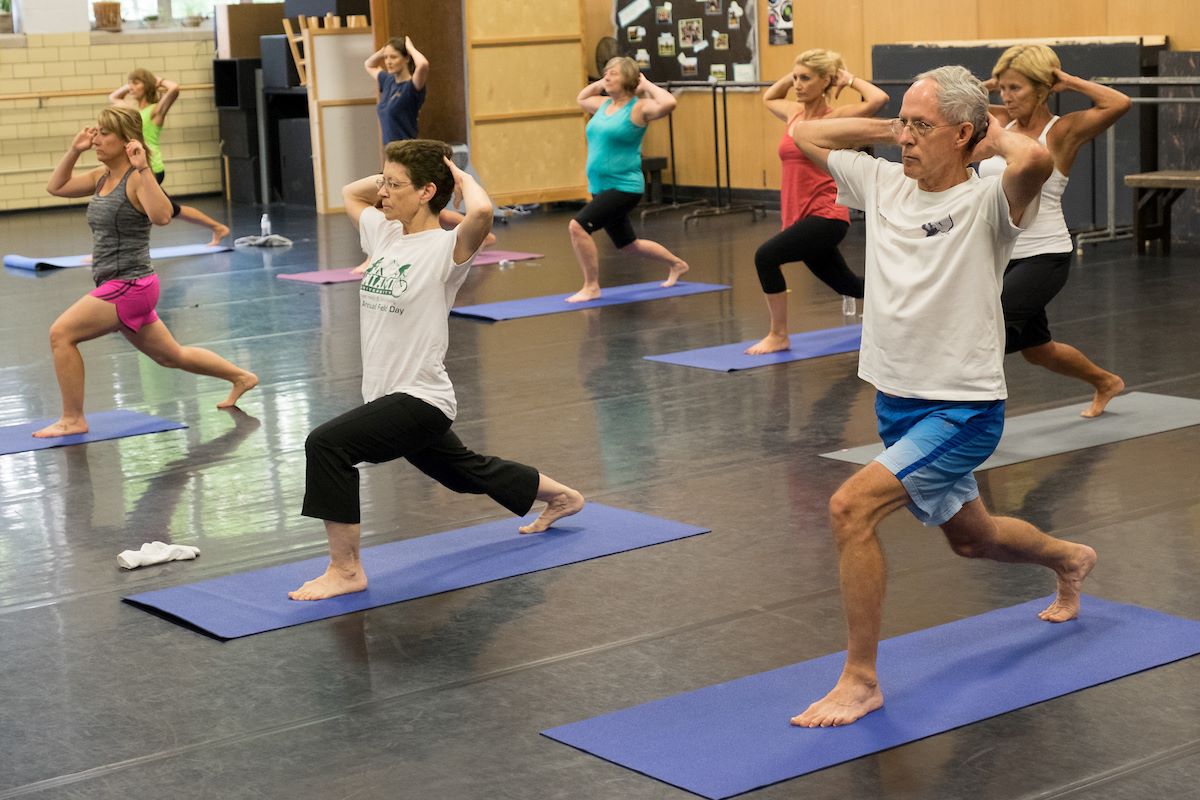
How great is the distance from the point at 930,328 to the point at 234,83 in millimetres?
14349

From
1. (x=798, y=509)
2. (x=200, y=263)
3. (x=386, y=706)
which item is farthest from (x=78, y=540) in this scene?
(x=200, y=263)

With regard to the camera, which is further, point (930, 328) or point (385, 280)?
point (385, 280)

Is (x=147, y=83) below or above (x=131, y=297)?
above

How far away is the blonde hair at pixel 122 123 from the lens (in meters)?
6.13

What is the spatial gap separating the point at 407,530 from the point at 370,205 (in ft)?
3.30

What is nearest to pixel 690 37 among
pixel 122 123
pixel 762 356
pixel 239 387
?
pixel 762 356

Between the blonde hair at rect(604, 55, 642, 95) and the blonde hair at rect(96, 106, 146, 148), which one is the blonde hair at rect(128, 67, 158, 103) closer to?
the blonde hair at rect(604, 55, 642, 95)

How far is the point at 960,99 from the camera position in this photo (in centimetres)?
325

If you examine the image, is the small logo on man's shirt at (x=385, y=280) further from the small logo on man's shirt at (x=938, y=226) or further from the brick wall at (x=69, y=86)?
the brick wall at (x=69, y=86)

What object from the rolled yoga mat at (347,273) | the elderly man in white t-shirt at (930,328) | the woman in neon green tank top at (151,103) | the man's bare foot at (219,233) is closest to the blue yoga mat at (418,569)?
the elderly man in white t-shirt at (930,328)

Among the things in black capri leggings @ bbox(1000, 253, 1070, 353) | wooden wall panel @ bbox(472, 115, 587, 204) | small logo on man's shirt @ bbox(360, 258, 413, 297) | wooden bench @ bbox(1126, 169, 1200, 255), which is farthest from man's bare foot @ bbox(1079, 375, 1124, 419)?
wooden wall panel @ bbox(472, 115, 587, 204)

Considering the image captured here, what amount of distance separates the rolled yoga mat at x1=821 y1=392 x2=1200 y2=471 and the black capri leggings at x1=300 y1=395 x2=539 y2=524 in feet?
5.50

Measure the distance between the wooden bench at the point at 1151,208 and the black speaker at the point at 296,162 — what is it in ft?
26.6

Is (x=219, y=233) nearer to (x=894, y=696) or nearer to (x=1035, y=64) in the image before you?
(x=1035, y=64)
